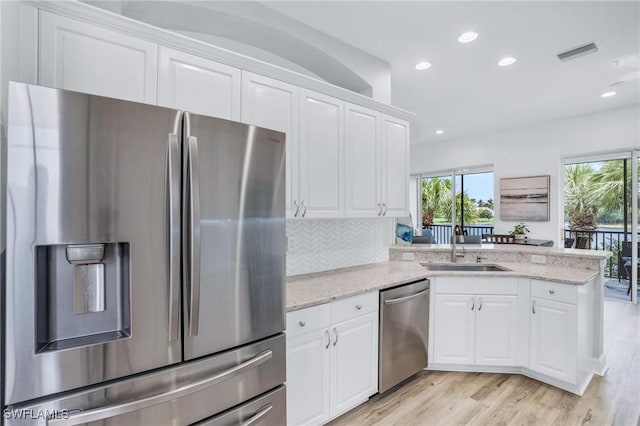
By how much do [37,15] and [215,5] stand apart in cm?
109

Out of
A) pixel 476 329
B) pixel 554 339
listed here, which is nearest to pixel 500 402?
pixel 476 329

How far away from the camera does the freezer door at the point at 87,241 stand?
1.00m

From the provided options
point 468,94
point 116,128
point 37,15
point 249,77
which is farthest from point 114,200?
point 468,94

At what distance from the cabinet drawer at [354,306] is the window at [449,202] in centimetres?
523

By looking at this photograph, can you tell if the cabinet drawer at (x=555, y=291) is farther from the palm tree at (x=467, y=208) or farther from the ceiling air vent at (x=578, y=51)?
the palm tree at (x=467, y=208)

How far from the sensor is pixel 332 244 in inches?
115

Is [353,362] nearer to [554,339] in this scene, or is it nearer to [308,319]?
[308,319]

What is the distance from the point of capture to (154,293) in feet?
3.98

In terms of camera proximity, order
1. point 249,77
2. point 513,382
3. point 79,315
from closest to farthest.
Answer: point 79,315, point 249,77, point 513,382

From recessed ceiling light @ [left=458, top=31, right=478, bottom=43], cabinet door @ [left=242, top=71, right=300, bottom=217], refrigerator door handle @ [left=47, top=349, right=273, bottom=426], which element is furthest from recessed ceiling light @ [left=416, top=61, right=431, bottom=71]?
refrigerator door handle @ [left=47, top=349, right=273, bottom=426]

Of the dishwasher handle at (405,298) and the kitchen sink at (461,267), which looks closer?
the dishwasher handle at (405,298)

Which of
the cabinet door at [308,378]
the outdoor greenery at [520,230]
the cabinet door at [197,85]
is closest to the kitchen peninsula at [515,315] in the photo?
the cabinet door at [308,378]

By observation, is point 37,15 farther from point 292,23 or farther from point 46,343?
point 292,23

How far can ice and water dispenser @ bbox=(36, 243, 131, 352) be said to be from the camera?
108cm
